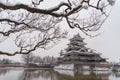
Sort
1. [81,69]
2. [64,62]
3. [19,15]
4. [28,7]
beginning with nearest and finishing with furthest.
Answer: [28,7], [19,15], [81,69], [64,62]

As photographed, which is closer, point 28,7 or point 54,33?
point 28,7

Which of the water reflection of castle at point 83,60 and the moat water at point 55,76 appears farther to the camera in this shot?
the water reflection of castle at point 83,60

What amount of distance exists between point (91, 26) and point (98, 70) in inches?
1692

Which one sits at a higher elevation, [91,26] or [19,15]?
[19,15]

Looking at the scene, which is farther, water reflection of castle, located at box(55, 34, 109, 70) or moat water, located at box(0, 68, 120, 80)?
water reflection of castle, located at box(55, 34, 109, 70)

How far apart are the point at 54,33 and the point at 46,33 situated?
282 millimetres

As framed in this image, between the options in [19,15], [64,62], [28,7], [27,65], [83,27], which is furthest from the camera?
[27,65]

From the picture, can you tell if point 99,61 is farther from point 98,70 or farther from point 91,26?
point 91,26

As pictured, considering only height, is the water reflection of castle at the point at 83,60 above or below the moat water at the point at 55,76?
above

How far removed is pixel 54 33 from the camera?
877 cm

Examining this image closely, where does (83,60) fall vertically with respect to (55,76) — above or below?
above

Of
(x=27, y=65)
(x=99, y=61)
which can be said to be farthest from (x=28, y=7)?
(x=27, y=65)

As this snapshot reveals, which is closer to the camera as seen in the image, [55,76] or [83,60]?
[55,76]

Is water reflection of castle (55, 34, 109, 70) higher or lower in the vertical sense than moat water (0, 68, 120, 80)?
higher
